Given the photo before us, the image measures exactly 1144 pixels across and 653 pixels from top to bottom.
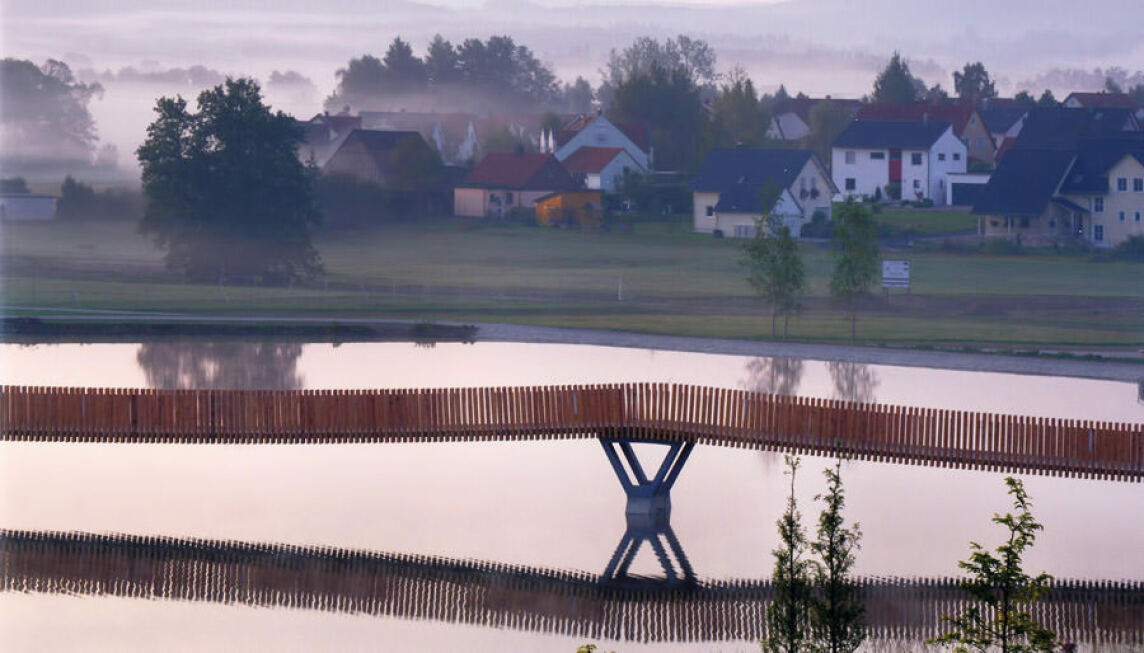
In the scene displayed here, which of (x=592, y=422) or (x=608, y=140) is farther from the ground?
(x=608, y=140)

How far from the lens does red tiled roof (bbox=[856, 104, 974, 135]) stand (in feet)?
486

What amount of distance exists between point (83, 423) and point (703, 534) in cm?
1503

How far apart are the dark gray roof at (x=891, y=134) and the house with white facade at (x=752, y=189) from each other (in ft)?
50.6

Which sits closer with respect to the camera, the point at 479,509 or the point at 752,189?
the point at 479,509

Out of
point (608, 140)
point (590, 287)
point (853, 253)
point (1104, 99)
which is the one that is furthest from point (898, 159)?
point (853, 253)

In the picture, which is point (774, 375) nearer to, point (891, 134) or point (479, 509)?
point (479, 509)

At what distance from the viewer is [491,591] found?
117 ft

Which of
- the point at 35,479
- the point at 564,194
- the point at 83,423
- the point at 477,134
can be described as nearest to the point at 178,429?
the point at 83,423

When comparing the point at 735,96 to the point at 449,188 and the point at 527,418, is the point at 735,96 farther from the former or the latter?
the point at 527,418

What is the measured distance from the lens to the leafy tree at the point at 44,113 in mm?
137875

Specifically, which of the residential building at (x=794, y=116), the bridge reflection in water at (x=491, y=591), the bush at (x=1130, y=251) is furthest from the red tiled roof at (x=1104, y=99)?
the bridge reflection in water at (x=491, y=591)

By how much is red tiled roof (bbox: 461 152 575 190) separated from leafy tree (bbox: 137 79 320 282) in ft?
88.6

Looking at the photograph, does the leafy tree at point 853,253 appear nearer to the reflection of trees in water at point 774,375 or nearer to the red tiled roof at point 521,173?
the reflection of trees in water at point 774,375

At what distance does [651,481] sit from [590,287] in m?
48.6
